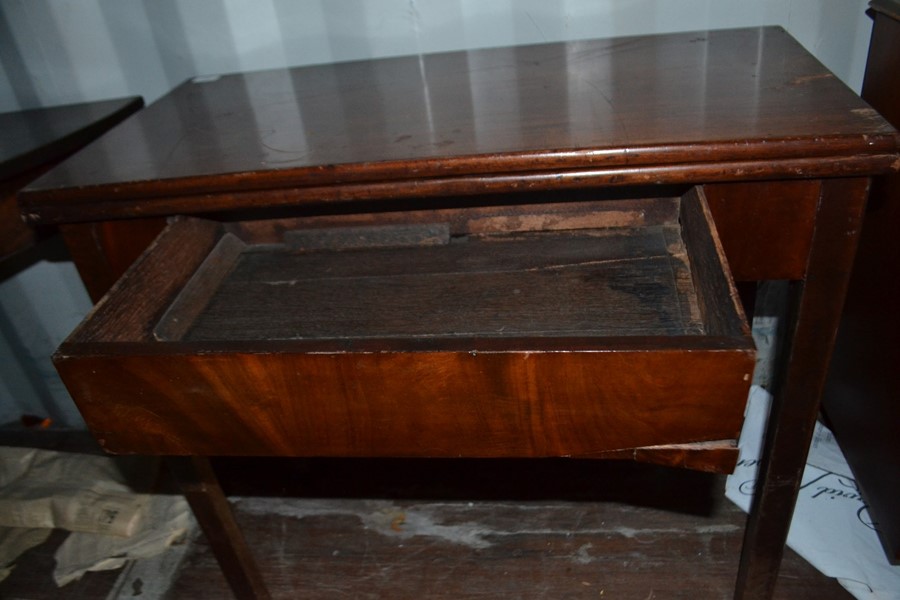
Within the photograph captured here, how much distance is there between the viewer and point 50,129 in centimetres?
113

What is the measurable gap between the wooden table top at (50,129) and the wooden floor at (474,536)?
73cm

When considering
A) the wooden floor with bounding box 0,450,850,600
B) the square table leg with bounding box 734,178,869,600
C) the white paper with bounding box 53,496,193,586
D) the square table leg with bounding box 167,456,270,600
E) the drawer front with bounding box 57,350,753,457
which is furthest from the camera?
the white paper with bounding box 53,496,193,586

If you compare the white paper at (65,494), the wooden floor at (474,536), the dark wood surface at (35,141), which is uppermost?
the dark wood surface at (35,141)

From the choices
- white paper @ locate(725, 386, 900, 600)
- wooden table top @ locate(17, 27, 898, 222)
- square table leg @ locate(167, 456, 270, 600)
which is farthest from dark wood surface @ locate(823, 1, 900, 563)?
square table leg @ locate(167, 456, 270, 600)

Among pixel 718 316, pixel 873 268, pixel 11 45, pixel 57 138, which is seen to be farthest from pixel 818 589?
pixel 11 45

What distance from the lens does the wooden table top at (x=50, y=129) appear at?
3.29 ft

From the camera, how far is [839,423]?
131 centimetres

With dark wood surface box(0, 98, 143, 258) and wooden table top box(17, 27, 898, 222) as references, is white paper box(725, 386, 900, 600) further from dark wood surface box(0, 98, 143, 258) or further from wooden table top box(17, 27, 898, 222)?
dark wood surface box(0, 98, 143, 258)

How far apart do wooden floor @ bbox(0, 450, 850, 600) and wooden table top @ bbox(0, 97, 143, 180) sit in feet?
2.39

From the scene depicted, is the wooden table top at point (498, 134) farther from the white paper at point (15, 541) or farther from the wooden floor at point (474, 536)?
the white paper at point (15, 541)

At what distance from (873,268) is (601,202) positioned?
528 millimetres

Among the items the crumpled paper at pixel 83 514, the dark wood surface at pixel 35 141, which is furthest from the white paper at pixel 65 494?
the dark wood surface at pixel 35 141

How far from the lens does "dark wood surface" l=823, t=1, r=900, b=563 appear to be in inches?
41.1

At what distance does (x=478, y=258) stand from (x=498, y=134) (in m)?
0.20
